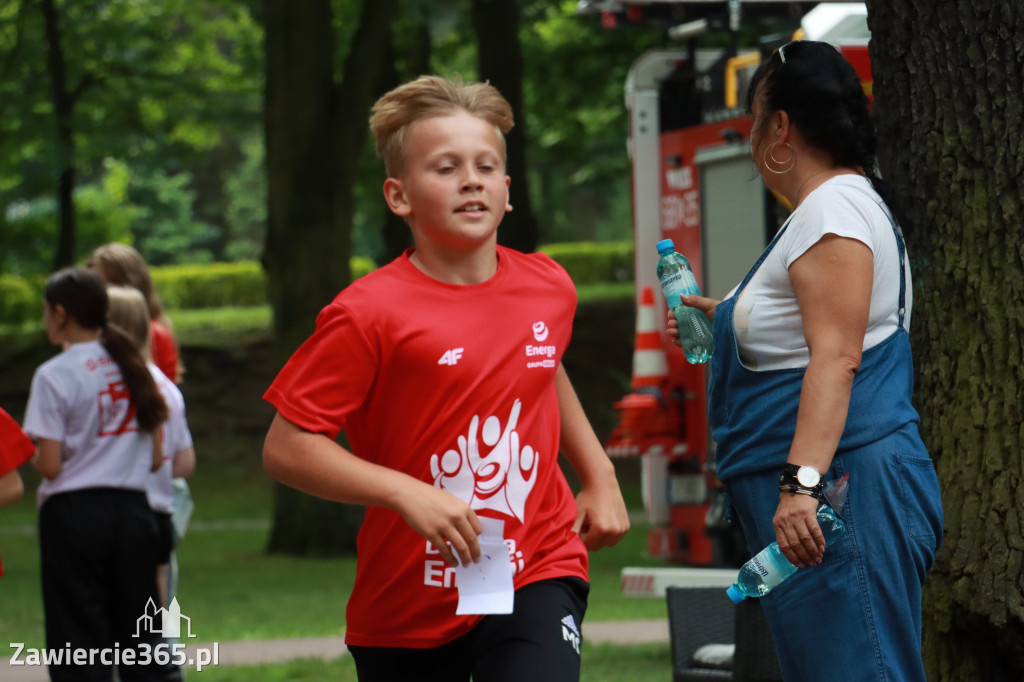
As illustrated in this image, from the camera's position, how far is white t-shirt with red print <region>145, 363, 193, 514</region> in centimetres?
637

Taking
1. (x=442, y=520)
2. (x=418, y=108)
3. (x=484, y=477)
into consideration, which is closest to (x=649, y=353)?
(x=418, y=108)

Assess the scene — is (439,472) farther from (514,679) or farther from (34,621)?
(34,621)

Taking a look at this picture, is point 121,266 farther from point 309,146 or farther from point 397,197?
point 309,146

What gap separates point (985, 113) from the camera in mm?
4168

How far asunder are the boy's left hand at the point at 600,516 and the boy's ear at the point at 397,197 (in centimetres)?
76

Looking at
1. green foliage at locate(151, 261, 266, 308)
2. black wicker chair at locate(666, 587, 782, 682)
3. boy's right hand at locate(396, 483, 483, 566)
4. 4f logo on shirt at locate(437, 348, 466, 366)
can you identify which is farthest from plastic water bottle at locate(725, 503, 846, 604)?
green foliage at locate(151, 261, 266, 308)

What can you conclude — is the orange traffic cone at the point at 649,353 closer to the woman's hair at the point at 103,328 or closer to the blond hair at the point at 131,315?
the blond hair at the point at 131,315

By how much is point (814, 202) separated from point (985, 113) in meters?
1.25

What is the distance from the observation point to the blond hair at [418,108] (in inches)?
131

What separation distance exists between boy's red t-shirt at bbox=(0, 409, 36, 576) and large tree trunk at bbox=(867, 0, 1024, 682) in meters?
2.57

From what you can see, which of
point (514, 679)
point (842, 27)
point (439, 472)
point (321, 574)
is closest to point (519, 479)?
point (439, 472)

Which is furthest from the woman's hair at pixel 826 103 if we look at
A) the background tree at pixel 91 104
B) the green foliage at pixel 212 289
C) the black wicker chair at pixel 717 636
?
the green foliage at pixel 212 289

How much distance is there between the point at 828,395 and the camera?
305 centimetres

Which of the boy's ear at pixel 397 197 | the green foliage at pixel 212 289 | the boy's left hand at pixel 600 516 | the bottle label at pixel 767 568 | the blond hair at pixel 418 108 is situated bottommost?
the green foliage at pixel 212 289
